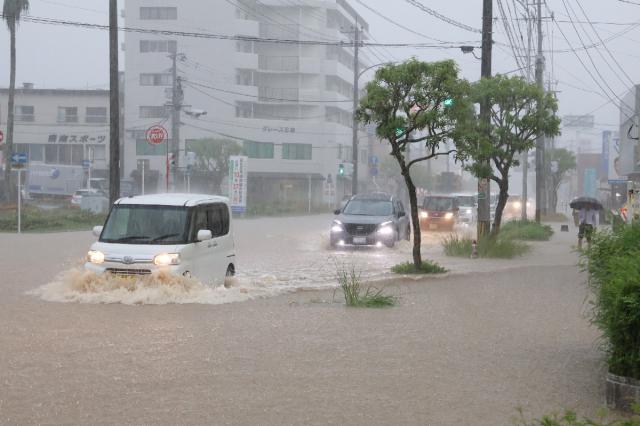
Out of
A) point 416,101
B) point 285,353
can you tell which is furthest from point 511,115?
point 285,353

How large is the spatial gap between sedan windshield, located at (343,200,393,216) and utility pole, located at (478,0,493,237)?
3299 millimetres

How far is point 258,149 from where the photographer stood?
77312mm

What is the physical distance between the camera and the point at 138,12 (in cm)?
7631

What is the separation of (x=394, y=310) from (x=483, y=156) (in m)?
8.93

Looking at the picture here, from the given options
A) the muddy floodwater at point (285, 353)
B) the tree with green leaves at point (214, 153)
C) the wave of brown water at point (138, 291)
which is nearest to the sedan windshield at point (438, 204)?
the muddy floodwater at point (285, 353)

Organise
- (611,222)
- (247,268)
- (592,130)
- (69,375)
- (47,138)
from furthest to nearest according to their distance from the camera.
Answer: (592,130) → (47,138) → (247,268) → (611,222) → (69,375)

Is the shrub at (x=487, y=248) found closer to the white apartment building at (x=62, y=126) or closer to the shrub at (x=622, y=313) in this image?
the shrub at (x=622, y=313)

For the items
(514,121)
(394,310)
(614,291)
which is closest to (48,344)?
(394,310)

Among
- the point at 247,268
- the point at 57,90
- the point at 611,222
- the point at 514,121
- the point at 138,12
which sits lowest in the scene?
the point at 247,268

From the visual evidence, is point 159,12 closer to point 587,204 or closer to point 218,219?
point 587,204

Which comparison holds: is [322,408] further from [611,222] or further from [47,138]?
[47,138]

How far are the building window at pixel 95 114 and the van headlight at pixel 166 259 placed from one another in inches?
2593

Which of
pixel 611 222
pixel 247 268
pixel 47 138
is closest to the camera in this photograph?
pixel 611 222

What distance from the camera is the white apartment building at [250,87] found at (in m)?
75.4
